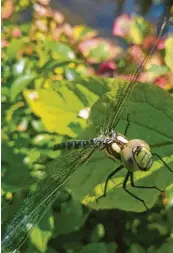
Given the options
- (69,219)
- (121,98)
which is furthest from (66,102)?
(121,98)

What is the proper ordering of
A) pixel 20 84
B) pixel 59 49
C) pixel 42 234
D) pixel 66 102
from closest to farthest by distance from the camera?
1. pixel 42 234
2. pixel 66 102
3. pixel 20 84
4. pixel 59 49

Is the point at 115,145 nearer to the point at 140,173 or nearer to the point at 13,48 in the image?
the point at 140,173

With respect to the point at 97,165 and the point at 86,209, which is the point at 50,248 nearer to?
the point at 86,209

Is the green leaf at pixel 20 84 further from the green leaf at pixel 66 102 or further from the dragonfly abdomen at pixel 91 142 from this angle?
the dragonfly abdomen at pixel 91 142

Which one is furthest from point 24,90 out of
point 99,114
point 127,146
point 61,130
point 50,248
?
point 127,146

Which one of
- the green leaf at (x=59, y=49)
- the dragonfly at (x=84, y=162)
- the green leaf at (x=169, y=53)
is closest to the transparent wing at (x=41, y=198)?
the dragonfly at (x=84, y=162)

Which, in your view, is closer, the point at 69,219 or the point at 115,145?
the point at 115,145

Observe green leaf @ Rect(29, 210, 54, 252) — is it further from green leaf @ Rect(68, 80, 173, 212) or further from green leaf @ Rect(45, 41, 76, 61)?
green leaf @ Rect(45, 41, 76, 61)
